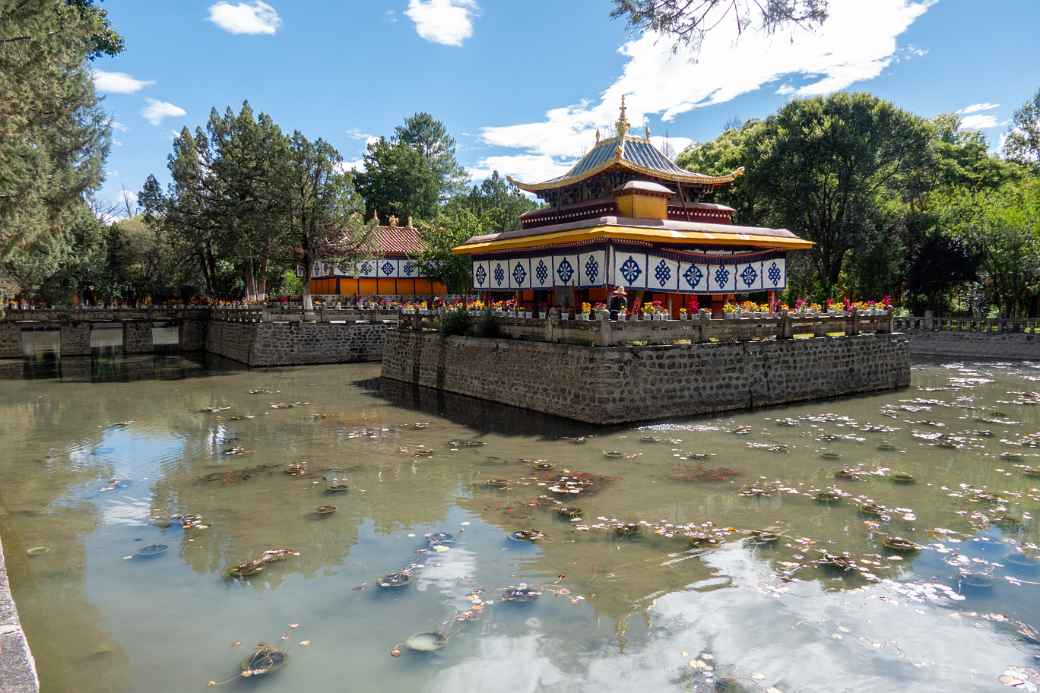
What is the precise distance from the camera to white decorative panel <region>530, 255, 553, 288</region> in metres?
27.8

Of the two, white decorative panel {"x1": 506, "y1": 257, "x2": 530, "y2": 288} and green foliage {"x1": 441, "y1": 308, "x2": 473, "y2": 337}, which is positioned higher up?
white decorative panel {"x1": 506, "y1": 257, "x2": 530, "y2": 288}

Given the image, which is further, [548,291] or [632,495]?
[548,291]

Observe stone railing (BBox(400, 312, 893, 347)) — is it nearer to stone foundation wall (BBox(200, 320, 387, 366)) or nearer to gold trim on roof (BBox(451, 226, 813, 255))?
gold trim on roof (BBox(451, 226, 813, 255))

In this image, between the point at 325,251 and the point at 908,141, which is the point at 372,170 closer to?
the point at 325,251

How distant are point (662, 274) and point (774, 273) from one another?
5.83m

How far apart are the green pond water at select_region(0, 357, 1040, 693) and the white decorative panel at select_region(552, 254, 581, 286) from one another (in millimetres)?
9276

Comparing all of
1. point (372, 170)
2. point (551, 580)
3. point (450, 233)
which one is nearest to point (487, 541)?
point (551, 580)

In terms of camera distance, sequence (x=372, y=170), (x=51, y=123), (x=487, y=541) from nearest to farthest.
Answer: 1. (x=487, y=541)
2. (x=51, y=123)
3. (x=372, y=170)

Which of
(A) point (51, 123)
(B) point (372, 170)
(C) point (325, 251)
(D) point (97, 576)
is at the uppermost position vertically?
(B) point (372, 170)

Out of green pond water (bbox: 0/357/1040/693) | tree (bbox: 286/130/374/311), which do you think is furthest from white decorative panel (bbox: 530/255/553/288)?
tree (bbox: 286/130/374/311)

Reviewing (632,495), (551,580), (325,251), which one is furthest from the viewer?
(325,251)

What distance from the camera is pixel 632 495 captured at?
12398mm

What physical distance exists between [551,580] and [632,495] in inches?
158

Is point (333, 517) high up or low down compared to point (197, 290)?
down
